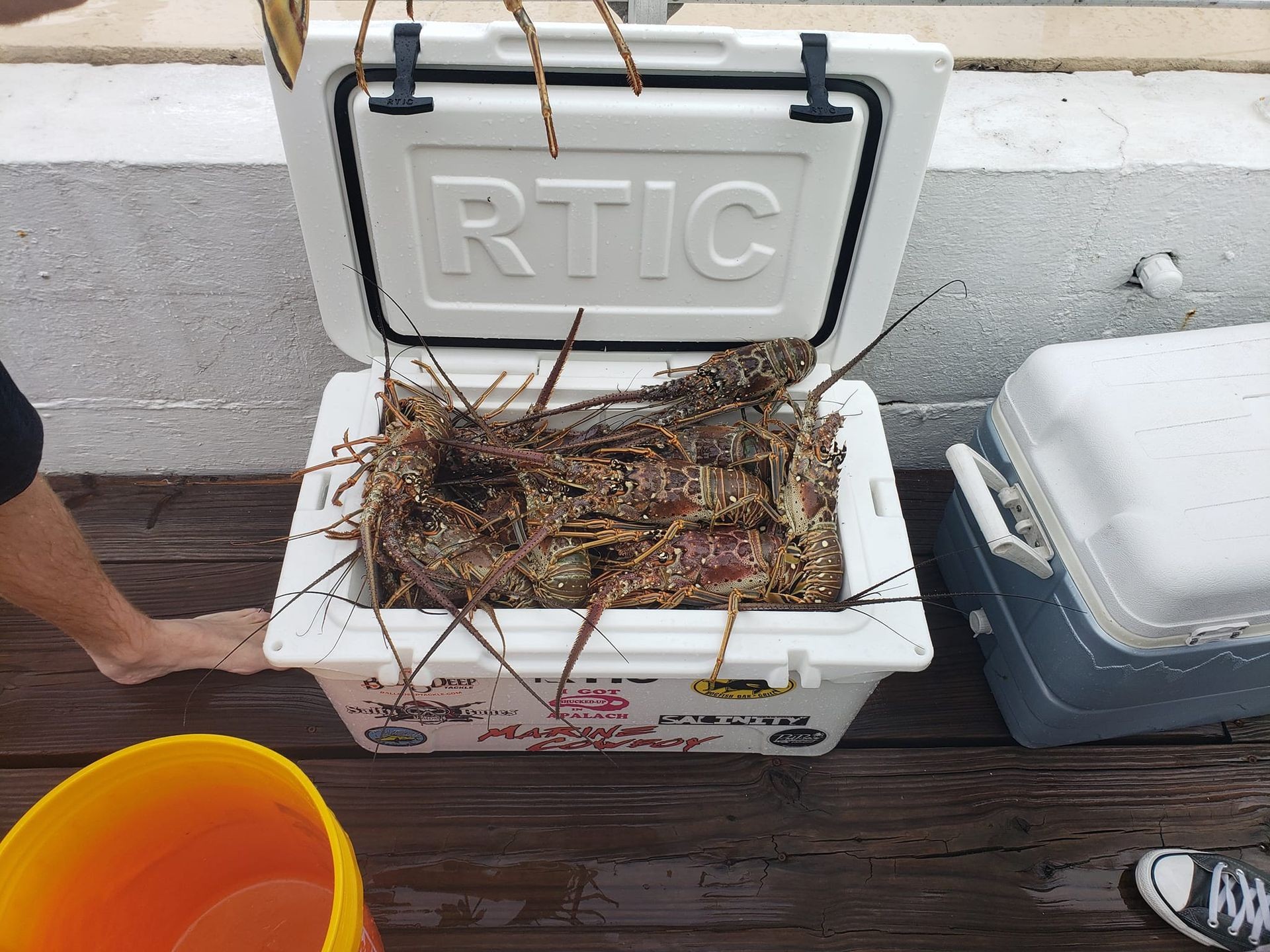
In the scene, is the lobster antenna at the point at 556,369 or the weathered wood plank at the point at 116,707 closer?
the lobster antenna at the point at 556,369

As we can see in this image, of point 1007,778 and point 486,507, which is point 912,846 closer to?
point 1007,778

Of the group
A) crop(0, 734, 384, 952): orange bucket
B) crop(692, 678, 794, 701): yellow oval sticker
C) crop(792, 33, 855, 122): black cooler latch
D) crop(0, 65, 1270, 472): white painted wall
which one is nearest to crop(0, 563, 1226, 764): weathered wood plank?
crop(0, 734, 384, 952): orange bucket

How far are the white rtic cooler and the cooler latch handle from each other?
0.16 m

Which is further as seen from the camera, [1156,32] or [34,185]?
[1156,32]

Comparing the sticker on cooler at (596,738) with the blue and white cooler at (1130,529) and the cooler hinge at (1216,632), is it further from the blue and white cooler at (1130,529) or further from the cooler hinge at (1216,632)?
the cooler hinge at (1216,632)

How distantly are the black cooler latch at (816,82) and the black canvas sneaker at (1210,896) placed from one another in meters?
1.56

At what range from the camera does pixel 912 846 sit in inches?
68.3

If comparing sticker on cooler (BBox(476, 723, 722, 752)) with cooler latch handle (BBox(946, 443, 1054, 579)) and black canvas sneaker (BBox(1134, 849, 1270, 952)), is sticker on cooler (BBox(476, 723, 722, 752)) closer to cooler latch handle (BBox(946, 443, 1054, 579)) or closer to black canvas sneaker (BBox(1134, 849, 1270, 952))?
cooler latch handle (BBox(946, 443, 1054, 579))

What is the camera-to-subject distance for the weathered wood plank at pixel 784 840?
64.4 inches

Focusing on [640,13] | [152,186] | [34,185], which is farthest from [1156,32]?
[34,185]

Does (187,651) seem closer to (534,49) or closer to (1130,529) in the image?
(534,49)

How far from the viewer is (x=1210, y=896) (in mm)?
1614

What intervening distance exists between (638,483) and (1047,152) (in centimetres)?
109

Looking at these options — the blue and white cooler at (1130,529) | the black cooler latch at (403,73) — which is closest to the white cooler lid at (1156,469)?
the blue and white cooler at (1130,529)
